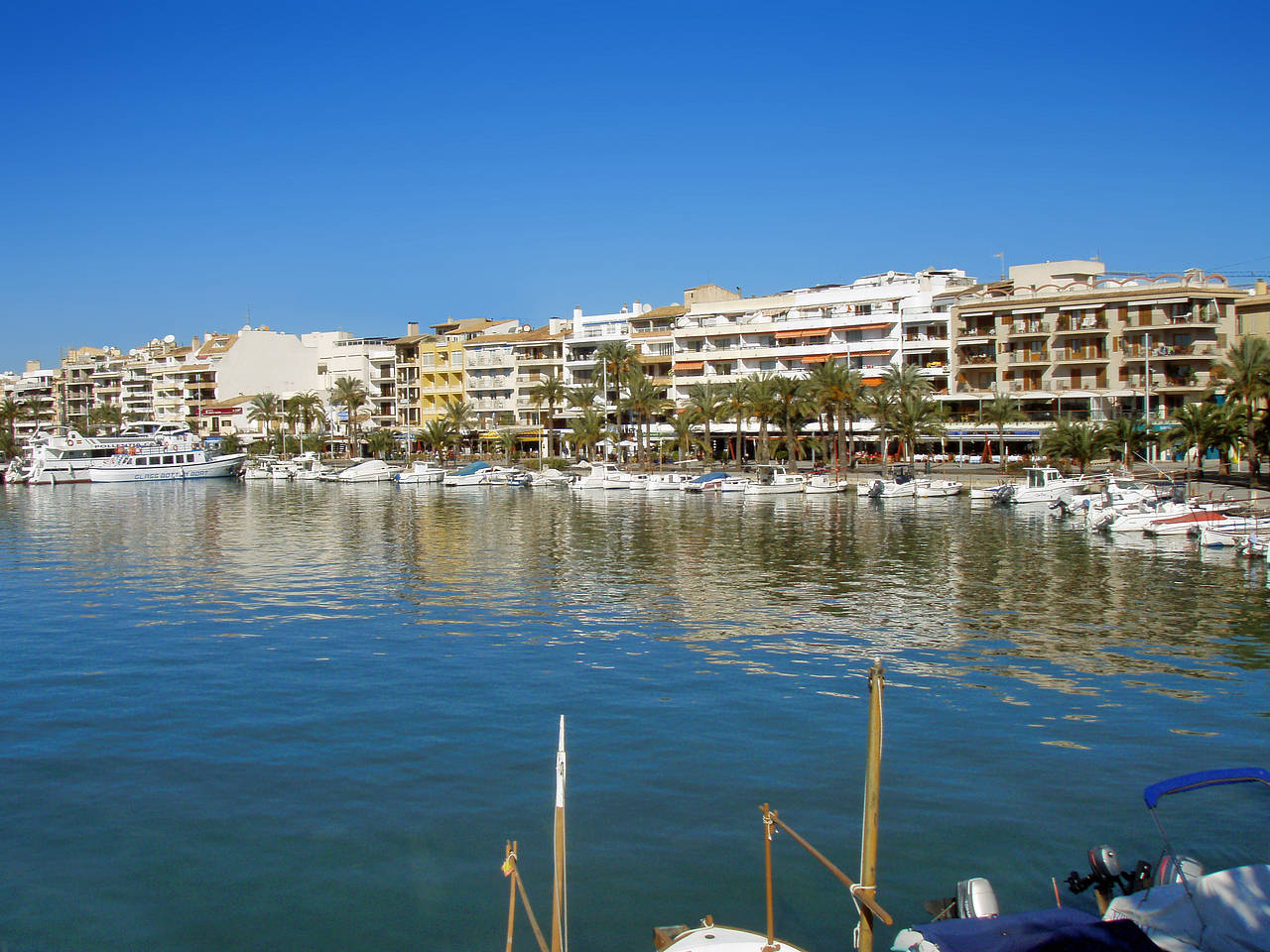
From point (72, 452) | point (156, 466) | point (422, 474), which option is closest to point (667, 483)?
point (422, 474)

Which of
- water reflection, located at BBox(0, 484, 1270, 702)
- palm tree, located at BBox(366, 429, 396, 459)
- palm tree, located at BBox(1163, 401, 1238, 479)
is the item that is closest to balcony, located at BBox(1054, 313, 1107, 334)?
palm tree, located at BBox(1163, 401, 1238, 479)

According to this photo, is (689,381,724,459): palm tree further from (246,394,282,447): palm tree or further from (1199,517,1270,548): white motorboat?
(246,394,282,447): palm tree

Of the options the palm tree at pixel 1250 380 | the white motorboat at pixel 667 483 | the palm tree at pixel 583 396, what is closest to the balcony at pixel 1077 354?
the palm tree at pixel 1250 380

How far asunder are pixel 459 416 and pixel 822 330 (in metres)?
41.0

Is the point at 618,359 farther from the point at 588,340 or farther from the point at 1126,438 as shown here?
the point at 1126,438

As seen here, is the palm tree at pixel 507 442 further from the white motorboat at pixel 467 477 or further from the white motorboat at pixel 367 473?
the white motorboat at pixel 467 477

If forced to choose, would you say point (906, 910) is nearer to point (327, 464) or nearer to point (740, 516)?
point (740, 516)

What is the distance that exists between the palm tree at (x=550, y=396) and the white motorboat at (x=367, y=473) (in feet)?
56.6

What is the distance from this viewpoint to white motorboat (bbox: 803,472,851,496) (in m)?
76.9

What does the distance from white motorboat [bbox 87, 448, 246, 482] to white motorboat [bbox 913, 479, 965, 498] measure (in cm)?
7027

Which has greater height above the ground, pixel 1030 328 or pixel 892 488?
→ pixel 1030 328

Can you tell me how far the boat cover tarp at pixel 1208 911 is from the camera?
975 cm

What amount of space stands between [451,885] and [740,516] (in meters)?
48.5

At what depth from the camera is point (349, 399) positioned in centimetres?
12725
